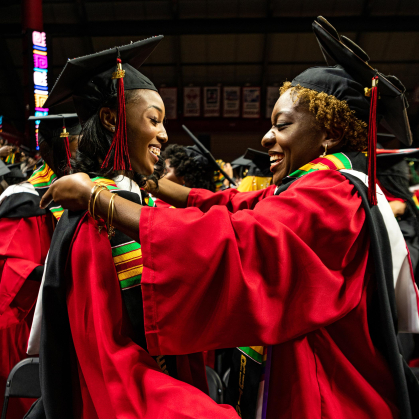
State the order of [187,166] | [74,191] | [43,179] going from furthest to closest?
[187,166] < [43,179] < [74,191]

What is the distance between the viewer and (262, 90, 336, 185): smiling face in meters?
1.56

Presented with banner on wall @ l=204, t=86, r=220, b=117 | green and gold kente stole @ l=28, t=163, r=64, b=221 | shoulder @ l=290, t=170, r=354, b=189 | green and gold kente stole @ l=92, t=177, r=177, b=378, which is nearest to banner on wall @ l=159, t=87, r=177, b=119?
banner on wall @ l=204, t=86, r=220, b=117

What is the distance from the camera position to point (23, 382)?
6.49 feet

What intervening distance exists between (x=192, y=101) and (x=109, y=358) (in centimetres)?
931

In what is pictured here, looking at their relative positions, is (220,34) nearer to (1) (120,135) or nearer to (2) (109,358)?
(1) (120,135)

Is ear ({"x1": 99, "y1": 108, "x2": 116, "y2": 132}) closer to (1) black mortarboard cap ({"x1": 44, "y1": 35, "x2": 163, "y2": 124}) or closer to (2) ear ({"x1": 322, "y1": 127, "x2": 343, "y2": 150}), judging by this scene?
(1) black mortarboard cap ({"x1": 44, "y1": 35, "x2": 163, "y2": 124})

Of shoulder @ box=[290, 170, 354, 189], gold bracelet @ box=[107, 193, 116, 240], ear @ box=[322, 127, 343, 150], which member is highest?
ear @ box=[322, 127, 343, 150]

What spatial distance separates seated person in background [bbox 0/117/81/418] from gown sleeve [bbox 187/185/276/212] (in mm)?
771

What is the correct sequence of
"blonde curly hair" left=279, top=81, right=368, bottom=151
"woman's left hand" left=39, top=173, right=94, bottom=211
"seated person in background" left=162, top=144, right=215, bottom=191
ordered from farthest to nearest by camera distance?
1. "seated person in background" left=162, top=144, right=215, bottom=191
2. "blonde curly hair" left=279, top=81, right=368, bottom=151
3. "woman's left hand" left=39, top=173, right=94, bottom=211

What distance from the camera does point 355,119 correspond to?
5.00ft

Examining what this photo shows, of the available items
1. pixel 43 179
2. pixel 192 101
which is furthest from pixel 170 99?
pixel 43 179

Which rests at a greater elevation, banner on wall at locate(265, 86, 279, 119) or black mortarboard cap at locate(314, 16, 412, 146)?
black mortarboard cap at locate(314, 16, 412, 146)

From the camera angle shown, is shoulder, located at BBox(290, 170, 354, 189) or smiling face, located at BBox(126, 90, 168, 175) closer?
shoulder, located at BBox(290, 170, 354, 189)

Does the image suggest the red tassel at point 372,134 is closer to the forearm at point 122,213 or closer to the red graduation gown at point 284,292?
the red graduation gown at point 284,292
